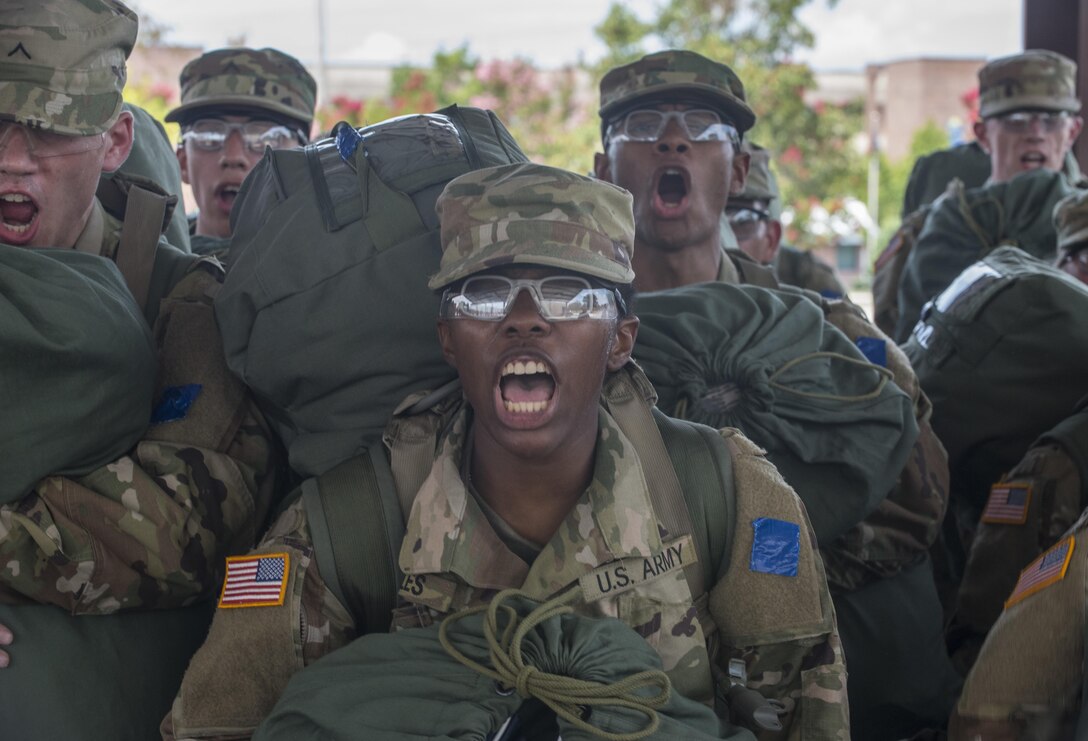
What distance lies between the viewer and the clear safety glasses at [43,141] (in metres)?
2.78

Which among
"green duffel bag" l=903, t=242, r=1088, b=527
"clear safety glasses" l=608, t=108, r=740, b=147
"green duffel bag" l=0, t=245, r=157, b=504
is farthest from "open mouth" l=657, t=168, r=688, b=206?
"green duffel bag" l=0, t=245, r=157, b=504

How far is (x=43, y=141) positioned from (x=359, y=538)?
1147mm

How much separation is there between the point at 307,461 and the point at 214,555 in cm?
29

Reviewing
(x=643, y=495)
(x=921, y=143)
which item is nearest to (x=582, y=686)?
(x=643, y=495)

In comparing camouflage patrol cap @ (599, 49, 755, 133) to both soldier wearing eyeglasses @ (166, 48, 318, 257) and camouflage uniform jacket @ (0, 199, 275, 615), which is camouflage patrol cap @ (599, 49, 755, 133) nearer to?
soldier wearing eyeglasses @ (166, 48, 318, 257)

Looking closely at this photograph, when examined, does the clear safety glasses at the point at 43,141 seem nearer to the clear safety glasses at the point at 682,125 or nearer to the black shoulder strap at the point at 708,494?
the black shoulder strap at the point at 708,494

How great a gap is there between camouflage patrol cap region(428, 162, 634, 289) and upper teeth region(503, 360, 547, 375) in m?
0.19

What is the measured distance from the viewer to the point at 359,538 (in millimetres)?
2562

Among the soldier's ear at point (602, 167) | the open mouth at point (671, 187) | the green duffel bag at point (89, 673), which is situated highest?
the soldier's ear at point (602, 167)

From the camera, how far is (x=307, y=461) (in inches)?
109

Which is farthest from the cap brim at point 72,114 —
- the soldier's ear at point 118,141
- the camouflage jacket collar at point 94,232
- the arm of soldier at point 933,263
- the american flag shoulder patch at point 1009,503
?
the arm of soldier at point 933,263

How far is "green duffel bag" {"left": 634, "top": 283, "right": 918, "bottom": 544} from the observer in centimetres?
332

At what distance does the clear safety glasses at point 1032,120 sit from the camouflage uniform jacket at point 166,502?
15.5ft

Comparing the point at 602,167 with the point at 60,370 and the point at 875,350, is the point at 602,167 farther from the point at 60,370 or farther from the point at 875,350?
the point at 60,370
